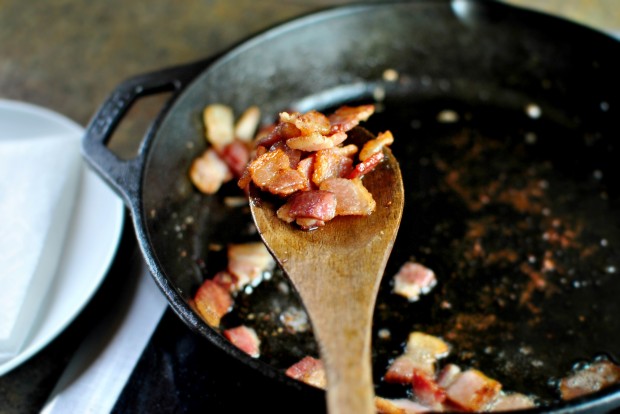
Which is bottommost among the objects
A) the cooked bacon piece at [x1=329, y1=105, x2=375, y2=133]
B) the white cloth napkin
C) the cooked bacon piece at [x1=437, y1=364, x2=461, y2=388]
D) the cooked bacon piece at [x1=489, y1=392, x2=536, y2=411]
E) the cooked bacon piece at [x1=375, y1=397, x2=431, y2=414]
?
the white cloth napkin

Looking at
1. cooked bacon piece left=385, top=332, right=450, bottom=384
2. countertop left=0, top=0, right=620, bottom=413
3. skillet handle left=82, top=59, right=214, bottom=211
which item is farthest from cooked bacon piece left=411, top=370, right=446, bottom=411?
countertop left=0, top=0, right=620, bottom=413

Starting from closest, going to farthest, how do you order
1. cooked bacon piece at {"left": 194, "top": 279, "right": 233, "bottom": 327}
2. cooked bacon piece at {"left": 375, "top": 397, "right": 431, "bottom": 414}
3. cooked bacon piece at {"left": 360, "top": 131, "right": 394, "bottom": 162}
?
cooked bacon piece at {"left": 375, "top": 397, "right": 431, "bottom": 414} < cooked bacon piece at {"left": 360, "top": 131, "right": 394, "bottom": 162} < cooked bacon piece at {"left": 194, "top": 279, "right": 233, "bottom": 327}

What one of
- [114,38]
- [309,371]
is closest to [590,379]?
[309,371]

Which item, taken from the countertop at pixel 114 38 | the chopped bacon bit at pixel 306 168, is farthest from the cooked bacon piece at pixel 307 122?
the countertop at pixel 114 38

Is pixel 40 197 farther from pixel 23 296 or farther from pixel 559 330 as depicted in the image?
pixel 559 330

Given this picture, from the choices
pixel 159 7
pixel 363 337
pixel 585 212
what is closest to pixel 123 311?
pixel 363 337

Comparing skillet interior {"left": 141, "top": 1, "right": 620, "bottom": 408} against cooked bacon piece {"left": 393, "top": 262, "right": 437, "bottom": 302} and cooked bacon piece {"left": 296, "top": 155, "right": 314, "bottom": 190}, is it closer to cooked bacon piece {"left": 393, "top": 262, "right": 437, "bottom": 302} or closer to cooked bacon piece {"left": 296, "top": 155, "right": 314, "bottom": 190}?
cooked bacon piece {"left": 393, "top": 262, "right": 437, "bottom": 302}

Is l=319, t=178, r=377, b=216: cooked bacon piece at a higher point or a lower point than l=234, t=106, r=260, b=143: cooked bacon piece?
higher
